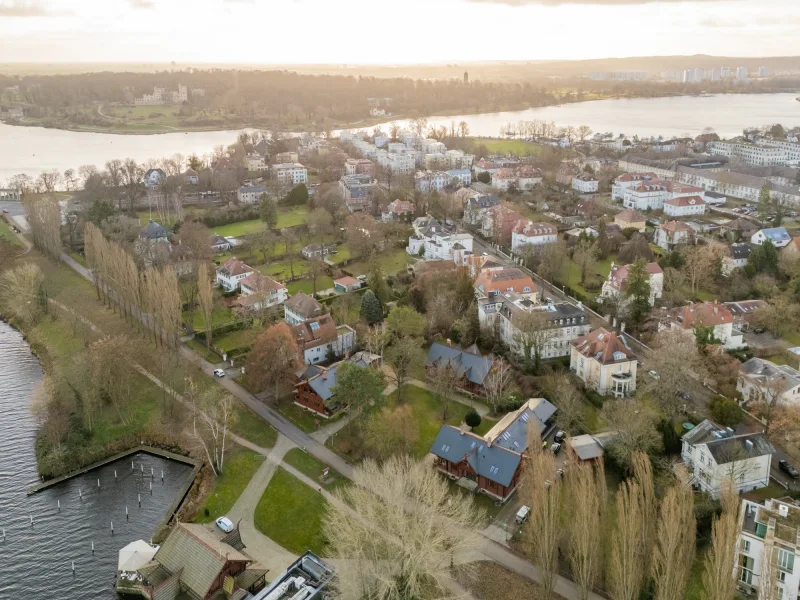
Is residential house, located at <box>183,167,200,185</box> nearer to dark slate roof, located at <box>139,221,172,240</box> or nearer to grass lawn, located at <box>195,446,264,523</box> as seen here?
dark slate roof, located at <box>139,221,172,240</box>

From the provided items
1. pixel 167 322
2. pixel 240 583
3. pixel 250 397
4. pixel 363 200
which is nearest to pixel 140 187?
pixel 363 200

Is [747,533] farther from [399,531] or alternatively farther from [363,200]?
[363,200]

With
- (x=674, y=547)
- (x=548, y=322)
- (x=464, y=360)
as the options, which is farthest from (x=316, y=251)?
(x=674, y=547)

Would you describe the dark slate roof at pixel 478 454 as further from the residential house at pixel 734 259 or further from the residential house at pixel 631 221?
the residential house at pixel 631 221

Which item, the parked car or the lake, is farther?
the lake

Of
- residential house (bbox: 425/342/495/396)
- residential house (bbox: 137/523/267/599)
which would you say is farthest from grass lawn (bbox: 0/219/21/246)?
residential house (bbox: 137/523/267/599)

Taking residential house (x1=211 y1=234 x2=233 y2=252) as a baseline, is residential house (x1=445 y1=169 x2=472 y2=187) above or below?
above
